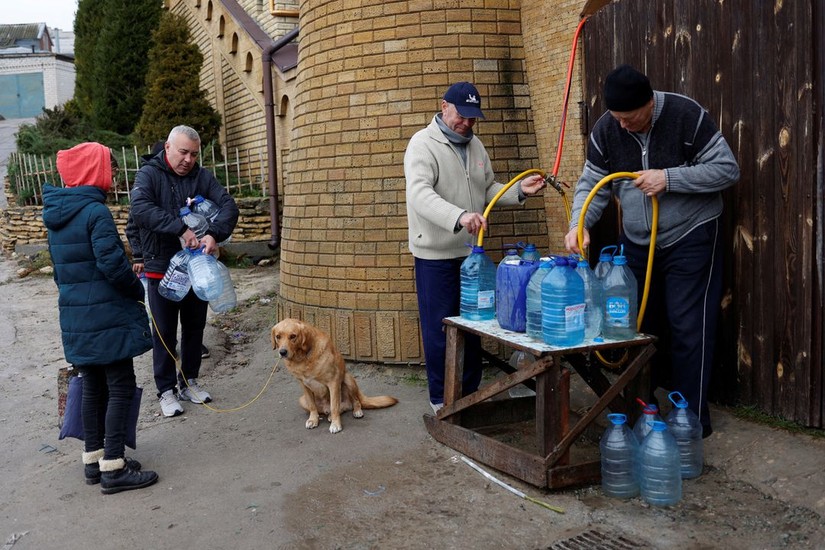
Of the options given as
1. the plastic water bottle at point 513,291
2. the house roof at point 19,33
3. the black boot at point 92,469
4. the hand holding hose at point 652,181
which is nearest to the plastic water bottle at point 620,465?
the plastic water bottle at point 513,291

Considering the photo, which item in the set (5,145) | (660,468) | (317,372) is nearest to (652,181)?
(660,468)

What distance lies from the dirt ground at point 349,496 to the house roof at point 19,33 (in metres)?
61.9

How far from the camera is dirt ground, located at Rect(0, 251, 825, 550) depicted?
11.0 feet

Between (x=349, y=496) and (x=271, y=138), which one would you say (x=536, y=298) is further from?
(x=271, y=138)

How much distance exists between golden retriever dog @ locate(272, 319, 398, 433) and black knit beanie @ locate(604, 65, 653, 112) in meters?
2.37

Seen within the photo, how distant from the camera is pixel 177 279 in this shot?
5.20 m

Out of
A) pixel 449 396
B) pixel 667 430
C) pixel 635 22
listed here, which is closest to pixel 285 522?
pixel 449 396

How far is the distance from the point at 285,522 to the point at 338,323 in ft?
8.61

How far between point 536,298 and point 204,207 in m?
2.72

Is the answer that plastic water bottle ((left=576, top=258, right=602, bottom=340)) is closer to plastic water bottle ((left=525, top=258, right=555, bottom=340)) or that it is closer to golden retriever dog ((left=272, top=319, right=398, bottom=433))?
plastic water bottle ((left=525, top=258, right=555, bottom=340))

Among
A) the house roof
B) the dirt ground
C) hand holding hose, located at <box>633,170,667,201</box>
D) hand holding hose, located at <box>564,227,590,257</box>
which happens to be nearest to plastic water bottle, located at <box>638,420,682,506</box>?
the dirt ground

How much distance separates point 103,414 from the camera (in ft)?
14.1

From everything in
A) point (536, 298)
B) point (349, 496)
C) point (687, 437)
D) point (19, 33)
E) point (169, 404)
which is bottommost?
point (349, 496)

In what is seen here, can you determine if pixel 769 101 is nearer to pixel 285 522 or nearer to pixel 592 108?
pixel 592 108
